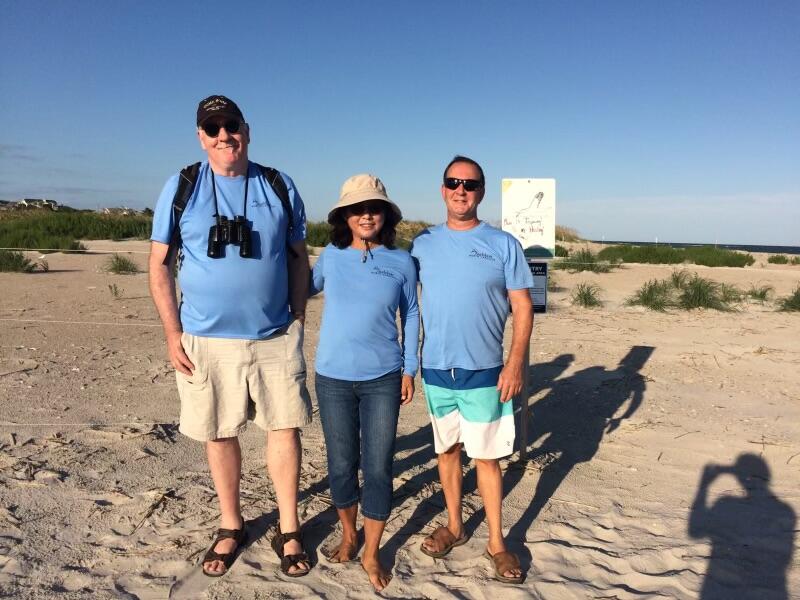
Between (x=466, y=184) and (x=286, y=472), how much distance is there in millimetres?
1705

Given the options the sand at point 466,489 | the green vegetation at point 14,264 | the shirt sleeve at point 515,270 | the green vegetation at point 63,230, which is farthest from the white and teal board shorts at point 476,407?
the green vegetation at point 63,230

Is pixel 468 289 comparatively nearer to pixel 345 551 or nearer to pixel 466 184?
pixel 466 184

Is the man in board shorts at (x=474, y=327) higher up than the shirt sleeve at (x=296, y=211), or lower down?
lower down

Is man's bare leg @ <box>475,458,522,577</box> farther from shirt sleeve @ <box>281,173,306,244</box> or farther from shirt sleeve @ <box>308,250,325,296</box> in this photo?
shirt sleeve @ <box>281,173,306,244</box>

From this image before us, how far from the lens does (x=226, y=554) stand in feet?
10.2

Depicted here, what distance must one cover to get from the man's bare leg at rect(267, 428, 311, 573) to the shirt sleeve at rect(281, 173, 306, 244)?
97cm

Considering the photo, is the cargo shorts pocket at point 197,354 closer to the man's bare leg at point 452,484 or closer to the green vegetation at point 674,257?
the man's bare leg at point 452,484

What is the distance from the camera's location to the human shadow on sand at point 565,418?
4.07 m

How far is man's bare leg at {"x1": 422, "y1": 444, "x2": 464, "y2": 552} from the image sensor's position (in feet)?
10.8

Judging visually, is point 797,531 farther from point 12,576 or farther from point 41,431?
point 41,431

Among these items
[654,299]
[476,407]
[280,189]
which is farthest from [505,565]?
[654,299]

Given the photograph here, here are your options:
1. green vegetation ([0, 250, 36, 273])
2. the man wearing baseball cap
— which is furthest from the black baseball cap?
green vegetation ([0, 250, 36, 273])

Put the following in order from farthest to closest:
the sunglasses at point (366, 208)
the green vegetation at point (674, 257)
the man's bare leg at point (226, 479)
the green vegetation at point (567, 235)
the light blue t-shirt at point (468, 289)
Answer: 1. the green vegetation at point (567, 235)
2. the green vegetation at point (674, 257)
3. the man's bare leg at point (226, 479)
4. the light blue t-shirt at point (468, 289)
5. the sunglasses at point (366, 208)

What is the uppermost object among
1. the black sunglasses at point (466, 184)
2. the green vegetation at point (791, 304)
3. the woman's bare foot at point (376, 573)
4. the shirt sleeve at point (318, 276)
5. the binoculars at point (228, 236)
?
the black sunglasses at point (466, 184)
